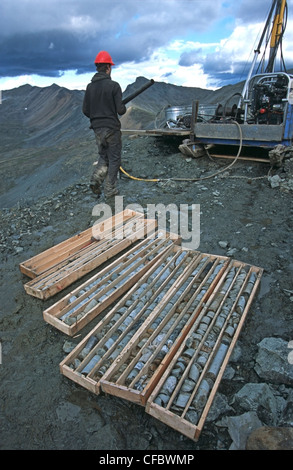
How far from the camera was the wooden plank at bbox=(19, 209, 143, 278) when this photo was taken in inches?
164

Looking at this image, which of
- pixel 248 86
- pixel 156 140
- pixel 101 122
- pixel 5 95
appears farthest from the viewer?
pixel 5 95

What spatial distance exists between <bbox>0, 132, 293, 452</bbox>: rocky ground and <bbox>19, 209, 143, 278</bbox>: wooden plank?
0.67ft

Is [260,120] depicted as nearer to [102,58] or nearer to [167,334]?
[102,58]

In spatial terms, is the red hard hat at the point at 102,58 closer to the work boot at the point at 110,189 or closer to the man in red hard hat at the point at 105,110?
the man in red hard hat at the point at 105,110

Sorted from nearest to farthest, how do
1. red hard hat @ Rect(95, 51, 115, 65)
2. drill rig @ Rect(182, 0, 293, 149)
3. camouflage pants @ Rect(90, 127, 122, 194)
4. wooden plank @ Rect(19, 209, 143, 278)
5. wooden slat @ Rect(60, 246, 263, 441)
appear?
1. wooden slat @ Rect(60, 246, 263, 441)
2. wooden plank @ Rect(19, 209, 143, 278)
3. red hard hat @ Rect(95, 51, 115, 65)
4. camouflage pants @ Rect(90, 127, 122, 194)
5. drill rig @ Rect(182, 0, 293, 149)

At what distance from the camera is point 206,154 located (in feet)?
28.1

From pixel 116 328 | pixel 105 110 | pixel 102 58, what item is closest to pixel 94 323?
pixel 116 328

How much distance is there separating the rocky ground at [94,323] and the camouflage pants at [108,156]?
59 cm

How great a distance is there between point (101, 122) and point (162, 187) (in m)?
2.17

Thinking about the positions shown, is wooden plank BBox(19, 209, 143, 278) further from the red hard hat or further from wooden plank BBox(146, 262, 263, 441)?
the red hard hat

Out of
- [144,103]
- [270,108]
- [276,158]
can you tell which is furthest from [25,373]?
[144,103]

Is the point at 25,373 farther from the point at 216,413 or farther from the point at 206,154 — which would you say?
the point at 206,154

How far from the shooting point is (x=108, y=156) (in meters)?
5.59
